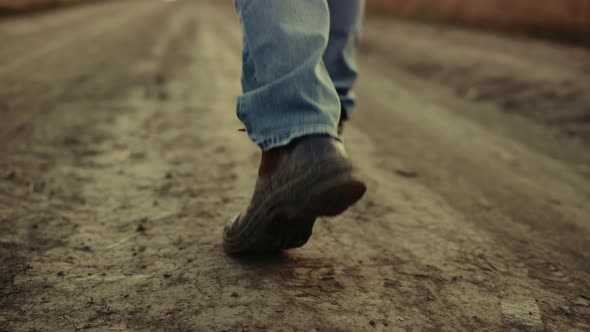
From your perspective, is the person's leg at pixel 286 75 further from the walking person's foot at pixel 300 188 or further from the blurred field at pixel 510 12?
the blurred field at pixel 510 12

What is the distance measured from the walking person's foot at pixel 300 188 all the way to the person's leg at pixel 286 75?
3 centimetres

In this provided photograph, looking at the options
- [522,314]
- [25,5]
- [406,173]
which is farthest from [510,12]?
[25,5]

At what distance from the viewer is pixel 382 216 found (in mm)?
1591

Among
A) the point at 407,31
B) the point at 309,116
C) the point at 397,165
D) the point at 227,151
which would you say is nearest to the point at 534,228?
the point at 397,165

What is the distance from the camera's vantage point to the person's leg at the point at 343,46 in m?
1.50

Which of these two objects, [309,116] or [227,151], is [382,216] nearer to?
[309,116]

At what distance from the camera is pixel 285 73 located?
1.01 m

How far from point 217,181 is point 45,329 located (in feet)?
2.93

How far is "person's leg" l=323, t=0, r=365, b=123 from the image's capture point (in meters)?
1.50

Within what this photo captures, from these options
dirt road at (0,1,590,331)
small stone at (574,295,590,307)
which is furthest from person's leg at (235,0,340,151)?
small stone at (574,295,590,307)

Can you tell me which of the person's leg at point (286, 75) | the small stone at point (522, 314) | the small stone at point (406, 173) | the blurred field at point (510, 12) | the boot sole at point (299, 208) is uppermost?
the person's leg at point (286, 75)

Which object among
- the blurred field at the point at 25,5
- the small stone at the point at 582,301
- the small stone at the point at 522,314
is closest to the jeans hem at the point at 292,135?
the small stone at the point at 522,314

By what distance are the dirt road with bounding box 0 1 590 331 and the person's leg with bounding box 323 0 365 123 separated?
371 millimetres

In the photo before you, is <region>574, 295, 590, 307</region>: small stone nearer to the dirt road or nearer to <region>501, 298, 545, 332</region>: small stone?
the dirt road
